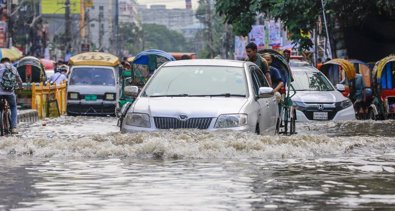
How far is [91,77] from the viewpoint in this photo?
35938 millimetres

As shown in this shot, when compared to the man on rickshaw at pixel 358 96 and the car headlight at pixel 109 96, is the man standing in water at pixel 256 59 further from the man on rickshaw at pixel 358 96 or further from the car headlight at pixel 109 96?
the car headlight at pixel 109 96

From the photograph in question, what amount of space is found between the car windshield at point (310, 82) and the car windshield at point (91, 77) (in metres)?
11.8

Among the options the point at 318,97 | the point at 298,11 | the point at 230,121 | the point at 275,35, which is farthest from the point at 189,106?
the point at 275,35

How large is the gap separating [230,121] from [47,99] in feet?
62.9

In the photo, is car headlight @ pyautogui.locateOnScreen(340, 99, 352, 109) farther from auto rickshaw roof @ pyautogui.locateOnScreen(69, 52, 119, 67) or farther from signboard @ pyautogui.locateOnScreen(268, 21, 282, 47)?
signboard @ pyautogui.locateOnScreen(268, 21, 282, 47)

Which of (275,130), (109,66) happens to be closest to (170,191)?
(275,130)

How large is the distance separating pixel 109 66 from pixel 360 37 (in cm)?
977

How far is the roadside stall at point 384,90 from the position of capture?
28.3 metres

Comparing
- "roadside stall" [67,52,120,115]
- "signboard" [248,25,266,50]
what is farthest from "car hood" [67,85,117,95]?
"signboard" [248,25,266,50]

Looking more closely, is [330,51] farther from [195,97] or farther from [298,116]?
[195,97]

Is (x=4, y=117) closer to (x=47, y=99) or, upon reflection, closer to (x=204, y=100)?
(x=204, y=100)

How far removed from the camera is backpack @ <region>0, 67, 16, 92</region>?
20.9 meters

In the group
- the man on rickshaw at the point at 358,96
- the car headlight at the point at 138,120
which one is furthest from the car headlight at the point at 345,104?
the car headlight at the point at 138,120

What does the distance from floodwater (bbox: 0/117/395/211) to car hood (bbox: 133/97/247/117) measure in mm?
339
